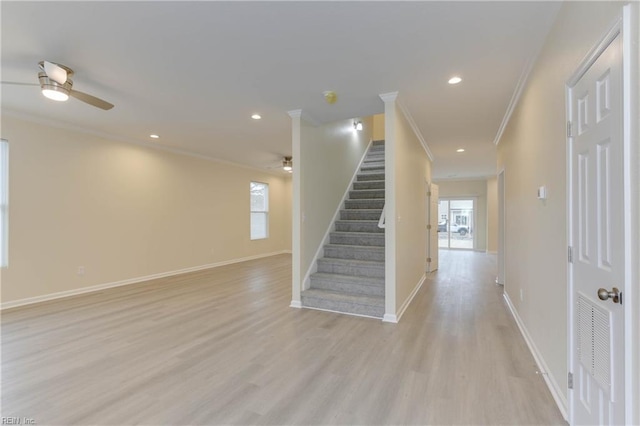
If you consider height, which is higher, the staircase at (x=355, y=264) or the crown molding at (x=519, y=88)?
the crown molding at (x=519, y=88)

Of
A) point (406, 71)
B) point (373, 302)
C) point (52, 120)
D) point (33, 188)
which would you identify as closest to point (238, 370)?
point (373, 302)

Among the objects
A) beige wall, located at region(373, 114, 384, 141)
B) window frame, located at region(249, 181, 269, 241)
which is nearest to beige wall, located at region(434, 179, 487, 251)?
beige wall, located at region(373, 114, 384, 141)

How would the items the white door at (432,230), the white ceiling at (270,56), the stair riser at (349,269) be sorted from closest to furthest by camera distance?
the white ceiling at (270,56) → the stair riser at (349,269) → the white door at (432,230)

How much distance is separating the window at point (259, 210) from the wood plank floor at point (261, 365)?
4.28m

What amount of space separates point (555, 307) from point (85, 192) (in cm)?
603

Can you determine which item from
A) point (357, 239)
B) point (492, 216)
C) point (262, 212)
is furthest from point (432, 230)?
point (262, 212)

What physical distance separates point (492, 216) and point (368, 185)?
5.98 meters

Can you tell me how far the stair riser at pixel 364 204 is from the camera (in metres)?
5.30

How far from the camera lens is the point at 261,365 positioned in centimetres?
235

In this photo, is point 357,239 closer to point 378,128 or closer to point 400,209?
point 400,209

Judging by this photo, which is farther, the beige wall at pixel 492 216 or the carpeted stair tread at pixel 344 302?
the beige wall at pixel 492 216

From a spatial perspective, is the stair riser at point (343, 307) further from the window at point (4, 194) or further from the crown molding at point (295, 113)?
the window at point (4, 194)

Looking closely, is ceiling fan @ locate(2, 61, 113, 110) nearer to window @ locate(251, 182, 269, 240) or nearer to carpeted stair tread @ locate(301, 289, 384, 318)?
carpeted stair tread @ locate(301, 289, 384, 318)

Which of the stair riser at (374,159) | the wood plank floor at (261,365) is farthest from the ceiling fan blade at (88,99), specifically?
the stair riser at (374,159)
